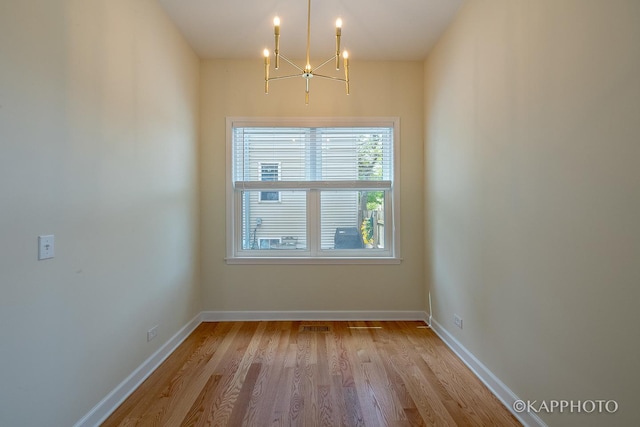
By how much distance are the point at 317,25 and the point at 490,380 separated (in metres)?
3.31

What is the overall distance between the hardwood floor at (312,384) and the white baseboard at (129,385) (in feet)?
0.15

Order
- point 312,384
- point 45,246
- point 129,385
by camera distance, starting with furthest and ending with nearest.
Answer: point 312,384, point 129,385, point 45,246

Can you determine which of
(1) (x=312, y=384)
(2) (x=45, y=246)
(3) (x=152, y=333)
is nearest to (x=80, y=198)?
(2) (x=45, y=246)

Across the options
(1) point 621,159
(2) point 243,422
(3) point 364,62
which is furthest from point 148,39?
(1) point 621,159

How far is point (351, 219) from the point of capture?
366 centimetres

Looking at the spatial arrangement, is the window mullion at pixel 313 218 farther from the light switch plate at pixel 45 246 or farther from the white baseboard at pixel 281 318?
the light switch plate at pixel 45 246

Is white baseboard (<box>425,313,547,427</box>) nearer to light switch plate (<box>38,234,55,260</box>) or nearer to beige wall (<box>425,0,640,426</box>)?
beige wall (<box>425,0,640,426</box>)

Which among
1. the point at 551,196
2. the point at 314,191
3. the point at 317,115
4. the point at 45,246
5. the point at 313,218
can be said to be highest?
the point at 317,115

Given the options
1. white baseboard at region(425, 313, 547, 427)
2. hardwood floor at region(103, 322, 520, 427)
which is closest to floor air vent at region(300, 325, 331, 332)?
hardwood floor at region(103, 322, 520, 427)

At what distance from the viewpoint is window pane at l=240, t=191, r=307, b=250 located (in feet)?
12.0

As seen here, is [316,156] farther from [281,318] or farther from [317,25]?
[281,318]

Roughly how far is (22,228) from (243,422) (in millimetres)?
1574

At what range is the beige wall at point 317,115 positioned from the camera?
3.51m

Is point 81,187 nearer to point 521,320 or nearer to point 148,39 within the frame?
point 148,39
